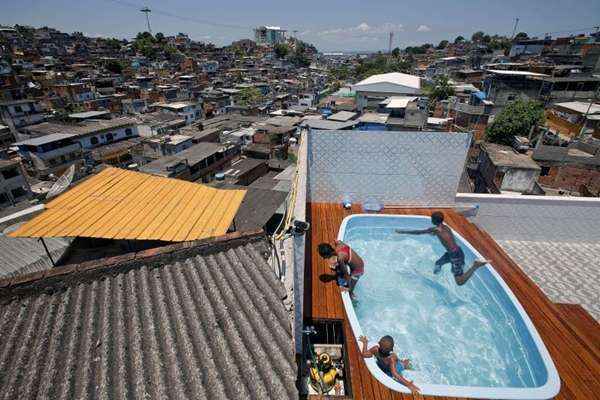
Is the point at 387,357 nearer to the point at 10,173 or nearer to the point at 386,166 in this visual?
the point at 386,166

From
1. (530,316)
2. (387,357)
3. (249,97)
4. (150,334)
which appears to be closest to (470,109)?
(530,316)

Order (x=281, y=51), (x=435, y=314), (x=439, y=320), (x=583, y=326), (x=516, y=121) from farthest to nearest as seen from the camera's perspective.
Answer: (x=281, y=51)
(x=516, y=121)
(x=435, y=314)
(x=439, y=320)
(x=583, y=326)

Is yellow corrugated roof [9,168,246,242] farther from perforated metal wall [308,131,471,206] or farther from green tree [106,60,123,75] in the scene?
green tree [106,60,123,75]

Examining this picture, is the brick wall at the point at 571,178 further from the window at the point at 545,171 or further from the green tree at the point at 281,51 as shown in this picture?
the green tree at the point at 281,51

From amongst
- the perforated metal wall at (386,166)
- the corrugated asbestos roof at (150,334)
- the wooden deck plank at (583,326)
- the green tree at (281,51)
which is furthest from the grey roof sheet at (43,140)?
the green tree at (281,51)

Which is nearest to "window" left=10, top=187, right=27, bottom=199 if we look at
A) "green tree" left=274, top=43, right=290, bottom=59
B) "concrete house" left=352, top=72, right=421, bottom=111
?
"concrete house" left=352, top=72, right=421, bottom=111

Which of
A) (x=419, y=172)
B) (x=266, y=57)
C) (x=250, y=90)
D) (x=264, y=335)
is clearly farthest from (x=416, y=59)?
(x=264, y=335)

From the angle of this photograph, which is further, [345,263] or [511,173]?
[511,173]
